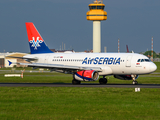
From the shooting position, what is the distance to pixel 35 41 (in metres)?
51.7

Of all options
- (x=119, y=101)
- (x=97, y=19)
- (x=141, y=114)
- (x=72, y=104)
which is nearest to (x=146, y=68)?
(x=119, y=101)

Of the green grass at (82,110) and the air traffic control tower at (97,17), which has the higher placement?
the air traffic control tower at (97,17)

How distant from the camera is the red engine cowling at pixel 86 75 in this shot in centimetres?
4177

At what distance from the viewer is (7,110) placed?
64.9ft

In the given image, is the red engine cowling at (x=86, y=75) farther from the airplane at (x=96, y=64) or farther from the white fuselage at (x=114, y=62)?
the white fuselage at (x=114, y=62)

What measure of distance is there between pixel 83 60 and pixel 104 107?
25247 mm

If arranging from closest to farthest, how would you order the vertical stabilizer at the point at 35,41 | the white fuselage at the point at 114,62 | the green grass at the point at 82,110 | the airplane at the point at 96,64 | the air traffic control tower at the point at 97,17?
1. the green grass at the point at 82,110
2. the white fuselage at the point at 114,62
3. the airplane at the point at 96,64
4. the vertical stabilizer at the point at 35,41
5. the air traffic control tower at the point at 97,17

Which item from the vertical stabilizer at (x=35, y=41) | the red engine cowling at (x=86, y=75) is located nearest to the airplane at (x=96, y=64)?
the red engine cowling at (x=86, y=75)

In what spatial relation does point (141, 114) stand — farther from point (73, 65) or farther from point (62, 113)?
point (73, 65)

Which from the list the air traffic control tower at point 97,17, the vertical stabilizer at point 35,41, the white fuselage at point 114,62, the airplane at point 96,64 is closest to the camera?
the white fuselage at point 114,62

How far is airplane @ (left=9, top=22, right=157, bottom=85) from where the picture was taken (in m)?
41.7

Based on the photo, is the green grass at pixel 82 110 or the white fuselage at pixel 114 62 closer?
the green grass at pixel 82 110

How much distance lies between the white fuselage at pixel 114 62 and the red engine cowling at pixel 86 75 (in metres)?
1.18

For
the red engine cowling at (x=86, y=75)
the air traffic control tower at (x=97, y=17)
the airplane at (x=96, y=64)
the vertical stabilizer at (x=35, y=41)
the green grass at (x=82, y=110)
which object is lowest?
the green grass at (x=82, y=110)
